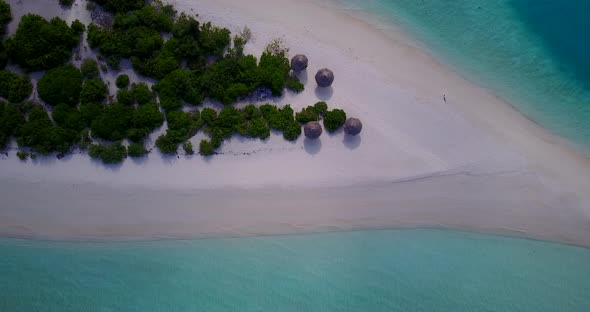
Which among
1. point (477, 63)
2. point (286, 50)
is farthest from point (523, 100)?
point (286, 50)

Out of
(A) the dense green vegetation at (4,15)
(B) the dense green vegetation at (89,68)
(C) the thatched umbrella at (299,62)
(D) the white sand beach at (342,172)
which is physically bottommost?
(D) the white sand beach at (342,172)

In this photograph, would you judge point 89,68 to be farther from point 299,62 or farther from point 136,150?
point 299,62

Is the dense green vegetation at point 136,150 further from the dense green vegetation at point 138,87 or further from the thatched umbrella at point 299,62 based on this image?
the thatched umbrella at point 299,62

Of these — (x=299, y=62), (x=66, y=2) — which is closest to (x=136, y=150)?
(x=66, y=2)

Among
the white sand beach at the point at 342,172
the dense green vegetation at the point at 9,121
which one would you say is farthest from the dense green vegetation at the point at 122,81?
the dense green vegetation at the point at 9,121

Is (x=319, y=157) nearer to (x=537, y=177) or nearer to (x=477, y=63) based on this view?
(x=477, y=63)

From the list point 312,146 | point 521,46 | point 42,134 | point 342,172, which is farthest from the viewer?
point 521,46
